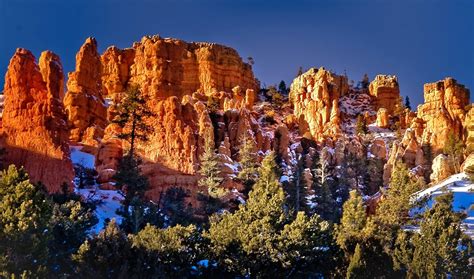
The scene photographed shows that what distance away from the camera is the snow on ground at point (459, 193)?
5309 centimetres

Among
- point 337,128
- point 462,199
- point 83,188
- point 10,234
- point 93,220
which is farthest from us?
point 337,128

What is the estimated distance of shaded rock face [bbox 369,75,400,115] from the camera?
12388cm

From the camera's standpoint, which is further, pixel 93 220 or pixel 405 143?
pixel 405 143

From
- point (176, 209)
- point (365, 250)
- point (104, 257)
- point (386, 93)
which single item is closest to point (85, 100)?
point (176, 209)

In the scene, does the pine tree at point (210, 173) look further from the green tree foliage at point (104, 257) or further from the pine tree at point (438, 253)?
the green tree foliage at point (104, 257)

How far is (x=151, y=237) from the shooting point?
29.2m

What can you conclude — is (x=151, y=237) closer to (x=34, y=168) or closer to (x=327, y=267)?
(x=327, y=267)

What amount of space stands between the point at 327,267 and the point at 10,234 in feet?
52.5

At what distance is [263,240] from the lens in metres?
30.2

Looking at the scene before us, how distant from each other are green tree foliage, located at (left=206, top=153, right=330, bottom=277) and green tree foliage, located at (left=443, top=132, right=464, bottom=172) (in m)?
51.0

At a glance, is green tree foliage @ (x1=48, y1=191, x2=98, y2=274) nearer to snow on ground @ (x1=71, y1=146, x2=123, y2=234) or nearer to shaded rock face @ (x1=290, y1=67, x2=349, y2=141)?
snow on ground @ (x1=71, y1=146, x2=123, y2=234)

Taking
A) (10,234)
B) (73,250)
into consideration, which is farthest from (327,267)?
(10,234)

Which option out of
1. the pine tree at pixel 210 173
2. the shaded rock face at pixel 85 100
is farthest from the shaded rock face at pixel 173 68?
the pine tree at pixel 210 173

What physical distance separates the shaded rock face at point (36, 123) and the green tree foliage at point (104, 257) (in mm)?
19191
